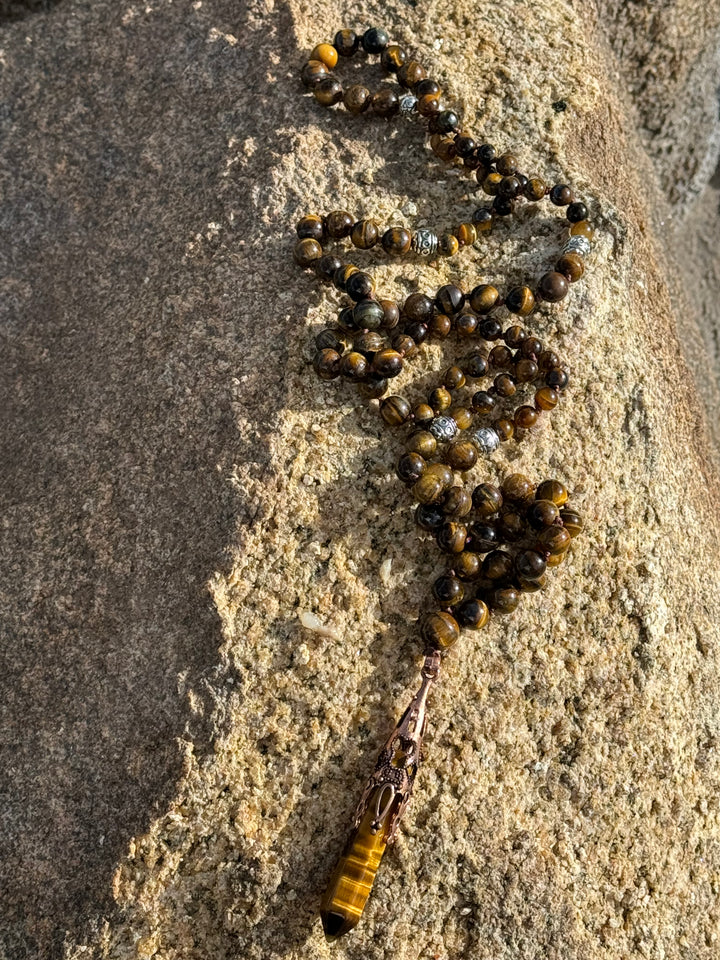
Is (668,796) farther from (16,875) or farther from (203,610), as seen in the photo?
(16,875)

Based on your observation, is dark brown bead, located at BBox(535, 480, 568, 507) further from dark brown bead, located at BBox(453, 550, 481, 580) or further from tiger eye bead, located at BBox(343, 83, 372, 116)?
tiger eye bead, located at BBox(343, 83, 372, 116)

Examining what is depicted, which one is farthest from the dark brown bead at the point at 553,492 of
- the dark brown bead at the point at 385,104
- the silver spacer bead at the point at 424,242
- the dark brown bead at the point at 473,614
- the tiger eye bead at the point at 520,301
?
the dark brown bead at the point at 385,104

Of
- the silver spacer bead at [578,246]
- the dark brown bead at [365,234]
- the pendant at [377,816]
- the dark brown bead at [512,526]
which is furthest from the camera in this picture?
the silver spacer bead at [578,246]

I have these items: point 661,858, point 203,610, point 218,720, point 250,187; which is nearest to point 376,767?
→ point 218,720

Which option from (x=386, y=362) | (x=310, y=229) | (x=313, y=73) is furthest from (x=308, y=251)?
(x=313, y=73)

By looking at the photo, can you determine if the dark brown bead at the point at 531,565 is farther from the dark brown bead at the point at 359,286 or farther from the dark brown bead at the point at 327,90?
the dark brown bead at the point at 327,90

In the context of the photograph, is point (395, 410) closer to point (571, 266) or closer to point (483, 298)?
point (483, 298)
